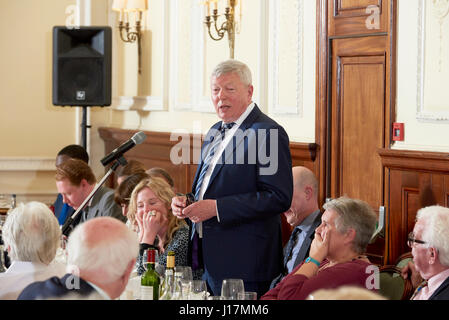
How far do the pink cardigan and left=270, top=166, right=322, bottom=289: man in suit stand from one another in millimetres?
559

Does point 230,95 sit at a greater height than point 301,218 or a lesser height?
greater

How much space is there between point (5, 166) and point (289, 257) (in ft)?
15.3

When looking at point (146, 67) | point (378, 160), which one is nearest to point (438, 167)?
point (378, 160)

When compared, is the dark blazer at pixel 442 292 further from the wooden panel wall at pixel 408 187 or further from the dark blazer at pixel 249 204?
the wooden panel wall at pixel 408 187

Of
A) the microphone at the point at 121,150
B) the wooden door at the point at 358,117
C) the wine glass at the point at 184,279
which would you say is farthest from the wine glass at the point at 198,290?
the wooden door at the point at 358,117

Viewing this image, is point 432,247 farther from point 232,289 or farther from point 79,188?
point 79,188

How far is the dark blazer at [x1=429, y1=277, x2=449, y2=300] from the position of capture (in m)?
2.55

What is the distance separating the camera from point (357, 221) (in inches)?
118

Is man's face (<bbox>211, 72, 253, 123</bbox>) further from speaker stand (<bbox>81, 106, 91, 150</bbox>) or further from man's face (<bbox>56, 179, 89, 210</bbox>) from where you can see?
speaker stand (<bbox>81, 106, 91, 150</bbox>)

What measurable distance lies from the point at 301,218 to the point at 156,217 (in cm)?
71

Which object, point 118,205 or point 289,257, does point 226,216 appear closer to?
point 289,257

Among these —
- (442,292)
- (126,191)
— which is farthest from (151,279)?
(126,191)

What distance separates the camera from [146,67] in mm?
6984

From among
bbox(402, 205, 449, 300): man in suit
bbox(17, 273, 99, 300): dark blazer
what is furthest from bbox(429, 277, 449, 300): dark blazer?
bbox(17, 273, 99, 300): dark blazer
